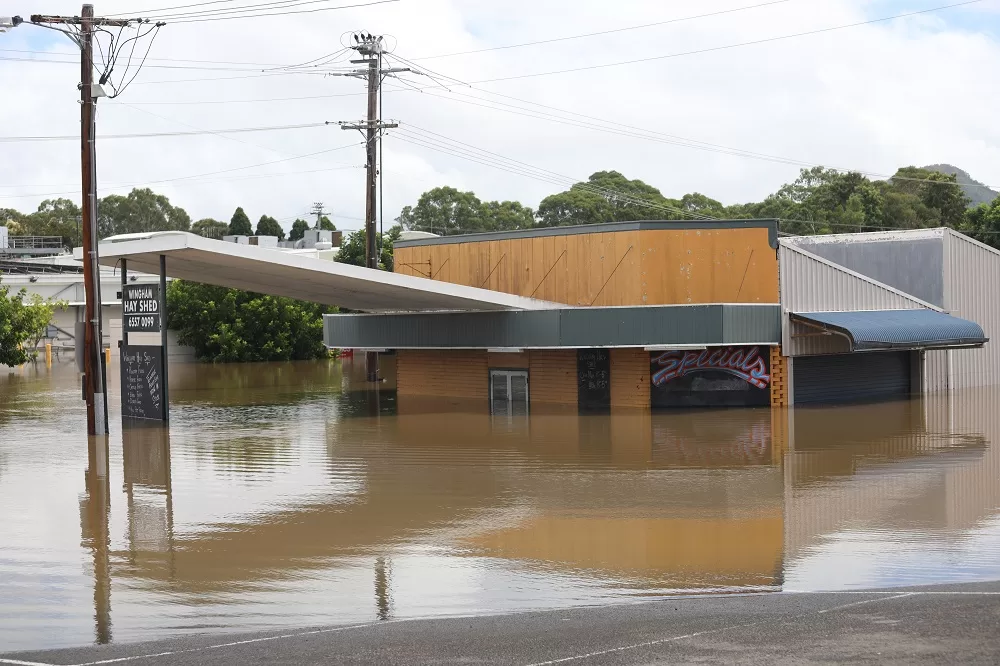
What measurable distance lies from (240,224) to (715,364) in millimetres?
86344

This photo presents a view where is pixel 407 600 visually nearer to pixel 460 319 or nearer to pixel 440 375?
pixel 460 319

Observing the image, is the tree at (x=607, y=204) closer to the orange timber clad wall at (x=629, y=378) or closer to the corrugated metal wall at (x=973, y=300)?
the corrugated metal wall at (x=973, y=300)

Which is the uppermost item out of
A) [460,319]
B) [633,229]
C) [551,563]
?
[633,229]

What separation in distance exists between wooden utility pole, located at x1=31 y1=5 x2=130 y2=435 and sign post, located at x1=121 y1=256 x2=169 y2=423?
1313 millimetres

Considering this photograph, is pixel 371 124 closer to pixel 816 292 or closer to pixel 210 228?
pixel 816 292

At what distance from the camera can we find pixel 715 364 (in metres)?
30.3

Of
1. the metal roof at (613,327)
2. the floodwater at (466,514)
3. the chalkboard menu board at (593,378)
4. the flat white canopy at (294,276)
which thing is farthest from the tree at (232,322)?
the chalkboard menu board at (593,378)

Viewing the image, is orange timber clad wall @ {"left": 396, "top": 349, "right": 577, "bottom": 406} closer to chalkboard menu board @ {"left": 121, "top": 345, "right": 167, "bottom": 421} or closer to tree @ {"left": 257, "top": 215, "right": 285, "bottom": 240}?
chalkboard menu board @ {"left": 121, "top": 345, "right": 167, "bottom": 421}

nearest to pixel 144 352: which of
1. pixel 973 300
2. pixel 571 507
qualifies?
pixel 571 507

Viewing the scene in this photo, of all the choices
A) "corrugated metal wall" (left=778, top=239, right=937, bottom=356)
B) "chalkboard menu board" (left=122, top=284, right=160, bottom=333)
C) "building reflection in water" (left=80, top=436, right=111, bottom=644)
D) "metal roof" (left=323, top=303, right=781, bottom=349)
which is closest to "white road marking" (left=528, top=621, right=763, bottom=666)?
"building reflection in water" (left=80, top=436, right=111, bottom=644)

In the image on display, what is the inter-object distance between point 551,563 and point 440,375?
76.9ft

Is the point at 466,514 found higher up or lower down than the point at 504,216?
lower down

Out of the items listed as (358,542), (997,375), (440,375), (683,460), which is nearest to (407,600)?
(358,542)

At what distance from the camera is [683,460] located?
21.1 m
